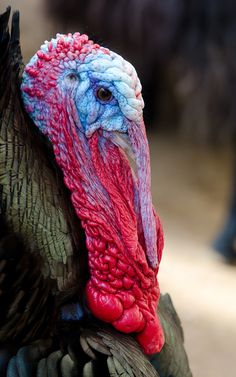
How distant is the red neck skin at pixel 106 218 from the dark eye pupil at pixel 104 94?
0.07 meters

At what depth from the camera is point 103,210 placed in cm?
197

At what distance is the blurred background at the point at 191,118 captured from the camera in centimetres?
448

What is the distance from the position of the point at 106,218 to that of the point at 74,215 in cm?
8

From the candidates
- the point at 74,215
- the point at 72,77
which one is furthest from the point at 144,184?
the point at 72,77

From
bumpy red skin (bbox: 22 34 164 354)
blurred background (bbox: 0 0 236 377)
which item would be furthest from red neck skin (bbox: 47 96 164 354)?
blurred background (bbox: 0 0 236 377)

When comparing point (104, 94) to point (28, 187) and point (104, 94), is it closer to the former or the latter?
point (104, 94)

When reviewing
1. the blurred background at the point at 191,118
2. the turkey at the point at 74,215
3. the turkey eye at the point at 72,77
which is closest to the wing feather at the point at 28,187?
the turkey at the point at 74,215

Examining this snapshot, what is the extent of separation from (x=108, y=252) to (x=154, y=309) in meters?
0.21

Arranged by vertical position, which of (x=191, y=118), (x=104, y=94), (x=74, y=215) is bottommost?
(x=74, y=215)

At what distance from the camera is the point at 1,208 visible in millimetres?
1773

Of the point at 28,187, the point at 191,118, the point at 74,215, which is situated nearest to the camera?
the point at 28,187

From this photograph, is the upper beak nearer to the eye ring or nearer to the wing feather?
the eye ring

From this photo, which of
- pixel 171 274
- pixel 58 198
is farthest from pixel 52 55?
pixel 171 274

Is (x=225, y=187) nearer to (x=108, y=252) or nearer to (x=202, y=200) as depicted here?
(x=202, y=200)
